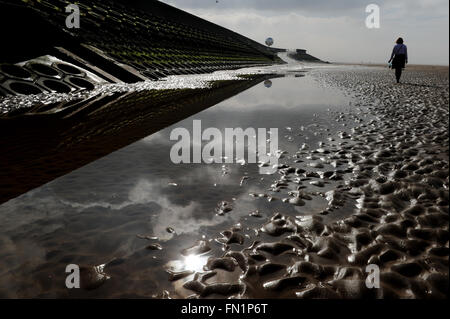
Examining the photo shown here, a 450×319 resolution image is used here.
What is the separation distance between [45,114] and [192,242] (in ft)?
28.5

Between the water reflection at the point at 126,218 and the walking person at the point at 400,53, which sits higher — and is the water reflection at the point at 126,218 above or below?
below

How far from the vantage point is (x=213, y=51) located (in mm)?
50812

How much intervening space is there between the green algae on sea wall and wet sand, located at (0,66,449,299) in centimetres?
1566

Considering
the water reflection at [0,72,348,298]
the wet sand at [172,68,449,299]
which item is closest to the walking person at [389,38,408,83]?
the wet sand at [172,68,449,299]

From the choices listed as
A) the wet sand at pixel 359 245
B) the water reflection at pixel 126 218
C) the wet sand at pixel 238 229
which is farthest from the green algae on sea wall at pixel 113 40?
the wet sand at pixel 359 245

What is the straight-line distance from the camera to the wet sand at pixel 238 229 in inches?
110

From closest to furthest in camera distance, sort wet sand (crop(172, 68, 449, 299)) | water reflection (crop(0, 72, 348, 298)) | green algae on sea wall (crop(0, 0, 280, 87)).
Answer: wet sand (crop(172, 68, 449, 299)), water reflection (crop(0, 72, 348, 298)), green algae on sea wall (crop(0, 0, 280, 87))

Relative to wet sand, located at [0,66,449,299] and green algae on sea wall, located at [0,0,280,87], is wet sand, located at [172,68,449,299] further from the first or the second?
→ green algae on sea wall, located at [0,0,280,87]

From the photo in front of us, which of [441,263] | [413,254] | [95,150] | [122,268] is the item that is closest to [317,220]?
[413,254]

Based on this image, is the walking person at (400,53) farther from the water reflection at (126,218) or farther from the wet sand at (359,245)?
the water reflection at (126,218)

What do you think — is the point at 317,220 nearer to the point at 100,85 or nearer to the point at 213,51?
the point at 100,85

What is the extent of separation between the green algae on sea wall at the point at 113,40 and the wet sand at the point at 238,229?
51.4 ft

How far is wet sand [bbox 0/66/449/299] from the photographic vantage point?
110 inches

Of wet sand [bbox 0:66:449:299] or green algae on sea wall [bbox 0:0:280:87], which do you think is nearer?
wet sand [bbox 0:66:449:299]
